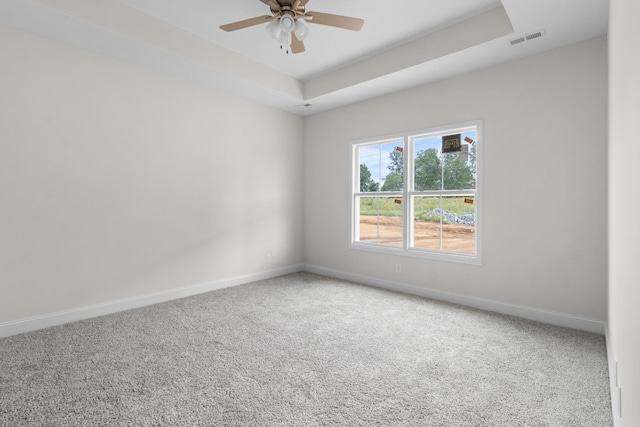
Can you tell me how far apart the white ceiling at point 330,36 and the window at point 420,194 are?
80 centimetres

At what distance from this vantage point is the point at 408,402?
6.24 ft

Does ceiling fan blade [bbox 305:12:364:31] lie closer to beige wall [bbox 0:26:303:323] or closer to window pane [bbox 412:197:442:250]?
beige wall [bbox 0:26:303:323]

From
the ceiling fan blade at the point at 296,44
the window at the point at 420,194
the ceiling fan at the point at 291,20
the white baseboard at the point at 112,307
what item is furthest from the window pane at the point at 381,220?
the ceiling fan at the point at 291,20

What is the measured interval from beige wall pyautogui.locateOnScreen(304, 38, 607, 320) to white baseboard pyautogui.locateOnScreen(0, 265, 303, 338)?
7.92ft

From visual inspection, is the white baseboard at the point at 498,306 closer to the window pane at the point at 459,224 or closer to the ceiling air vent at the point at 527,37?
the window pane at the point at 459,224

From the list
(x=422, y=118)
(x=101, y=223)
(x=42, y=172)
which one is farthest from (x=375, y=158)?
(x=42, y=172)

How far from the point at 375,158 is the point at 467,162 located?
1326 millimetres

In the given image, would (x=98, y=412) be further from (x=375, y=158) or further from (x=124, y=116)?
(x=375, y=158)

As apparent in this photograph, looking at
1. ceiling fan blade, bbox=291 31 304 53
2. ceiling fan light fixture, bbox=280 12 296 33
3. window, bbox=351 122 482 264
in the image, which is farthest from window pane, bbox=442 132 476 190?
ceiling fan light fixture, bbox=280 12 296 33

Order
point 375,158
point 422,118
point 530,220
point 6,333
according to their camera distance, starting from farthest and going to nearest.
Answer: point 375,158 → point 422,118 → point 530,220 → point 6,333

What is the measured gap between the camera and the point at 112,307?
11.1 ft

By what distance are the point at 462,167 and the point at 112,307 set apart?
4.18 meters

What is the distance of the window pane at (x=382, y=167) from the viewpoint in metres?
4.44

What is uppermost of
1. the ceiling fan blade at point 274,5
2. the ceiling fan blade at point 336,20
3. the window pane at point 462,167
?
the ceiling fan blade at point 274,5
